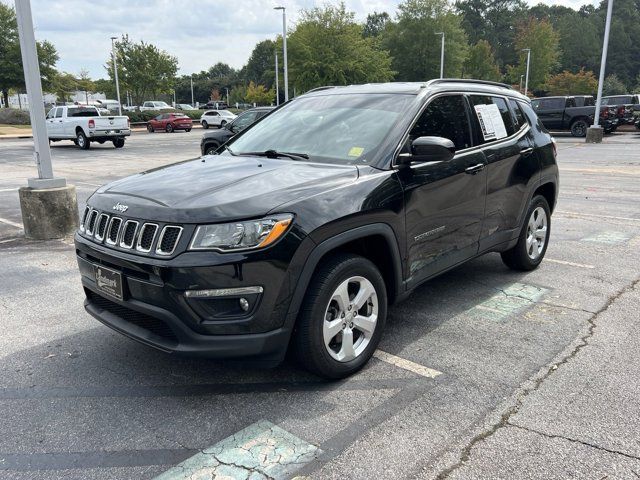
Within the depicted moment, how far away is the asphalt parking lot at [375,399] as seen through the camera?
2.68 meters

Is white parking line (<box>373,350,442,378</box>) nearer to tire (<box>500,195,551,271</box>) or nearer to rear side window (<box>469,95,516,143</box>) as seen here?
rear side window (<box>469,95,516,143</box>)

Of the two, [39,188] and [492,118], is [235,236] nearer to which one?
[492,118]

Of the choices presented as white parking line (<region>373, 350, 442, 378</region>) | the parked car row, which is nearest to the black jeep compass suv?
white parking line (<region>373, 350, 442, 378</region>)

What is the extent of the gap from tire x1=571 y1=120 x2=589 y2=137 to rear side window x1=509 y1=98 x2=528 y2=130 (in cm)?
2437

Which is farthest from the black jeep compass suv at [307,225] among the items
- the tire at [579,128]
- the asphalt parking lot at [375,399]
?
the tire at [579,128]

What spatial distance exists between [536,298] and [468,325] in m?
0.96

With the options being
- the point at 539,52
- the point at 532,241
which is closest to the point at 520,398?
the point at 532,241

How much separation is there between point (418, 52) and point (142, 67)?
3235 centimetres

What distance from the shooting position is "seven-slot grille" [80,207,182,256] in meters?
2.94

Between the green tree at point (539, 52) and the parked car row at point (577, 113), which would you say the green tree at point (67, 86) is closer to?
the green tree at point (539, 52)

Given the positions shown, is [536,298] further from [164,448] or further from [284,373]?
[164,448]

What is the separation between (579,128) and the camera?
89.7 feet

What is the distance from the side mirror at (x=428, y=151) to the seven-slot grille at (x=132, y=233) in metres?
1.62

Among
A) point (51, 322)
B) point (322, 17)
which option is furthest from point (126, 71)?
point (51, 322)
